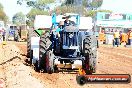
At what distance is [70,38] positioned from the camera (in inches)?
559

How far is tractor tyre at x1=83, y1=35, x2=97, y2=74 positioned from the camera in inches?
548

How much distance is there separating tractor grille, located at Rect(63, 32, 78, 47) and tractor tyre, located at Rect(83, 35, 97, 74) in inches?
15.3

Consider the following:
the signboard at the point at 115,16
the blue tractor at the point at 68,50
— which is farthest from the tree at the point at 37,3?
the blue tractor at the point at 68,50

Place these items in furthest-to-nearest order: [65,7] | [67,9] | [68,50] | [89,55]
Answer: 1. [65,7]
2. [67,9]
3. [68,50]
4. [89,55]

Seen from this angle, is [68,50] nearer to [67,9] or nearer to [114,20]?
[114,20]

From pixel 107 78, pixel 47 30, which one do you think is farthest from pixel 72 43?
pixel 107 78

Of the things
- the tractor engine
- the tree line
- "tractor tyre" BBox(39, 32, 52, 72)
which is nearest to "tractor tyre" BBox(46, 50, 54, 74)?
"tractor tyre" BBox(39, 32, 52, 72)

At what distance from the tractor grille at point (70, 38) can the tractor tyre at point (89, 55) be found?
389mm

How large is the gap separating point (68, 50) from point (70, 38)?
1.54 feet

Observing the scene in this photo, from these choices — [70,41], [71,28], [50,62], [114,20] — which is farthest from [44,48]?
[114,20]

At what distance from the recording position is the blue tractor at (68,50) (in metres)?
14.0

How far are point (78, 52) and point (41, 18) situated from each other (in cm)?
223

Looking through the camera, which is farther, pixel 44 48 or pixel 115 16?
pixel 115 16

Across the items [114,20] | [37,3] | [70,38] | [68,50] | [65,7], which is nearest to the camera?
[70,38]
